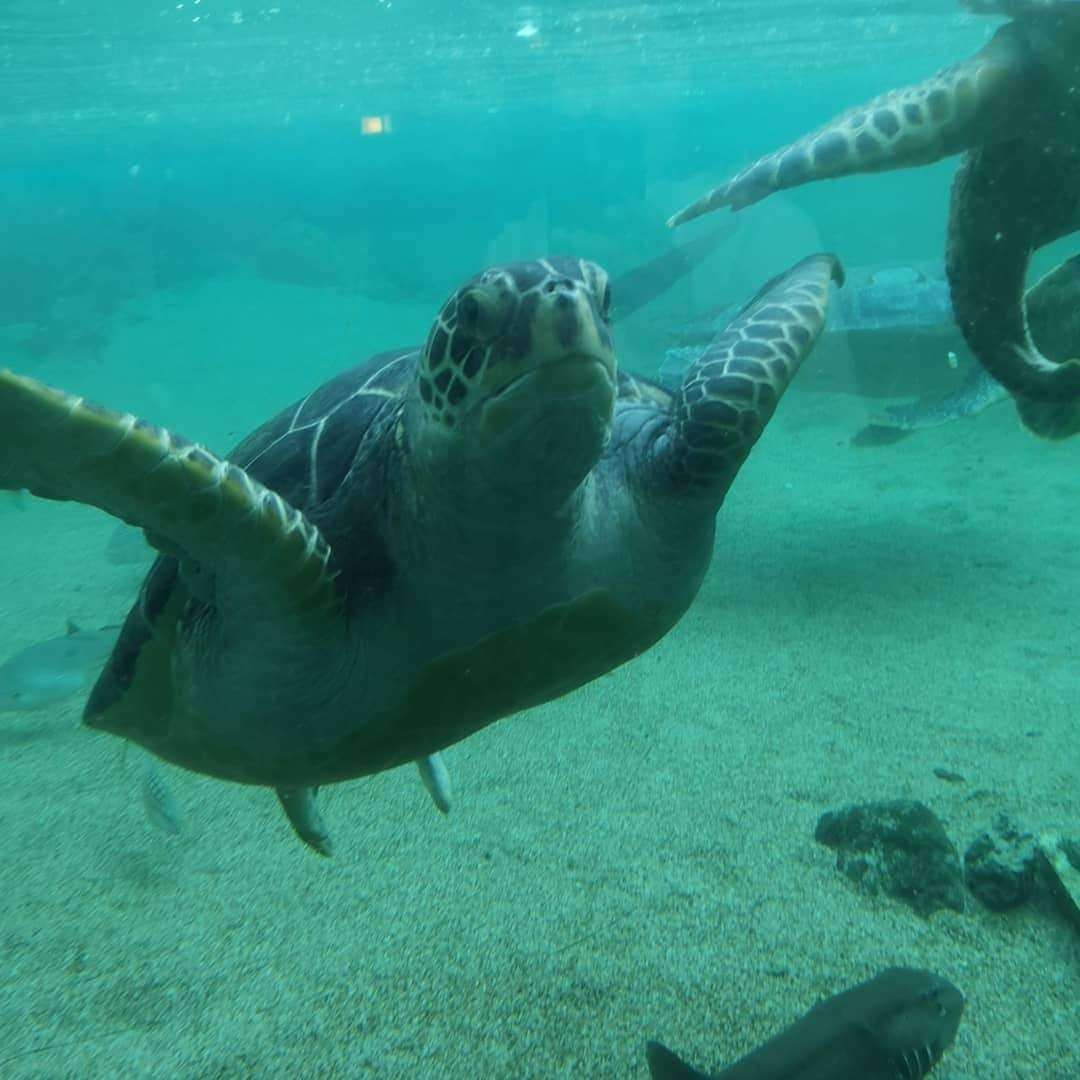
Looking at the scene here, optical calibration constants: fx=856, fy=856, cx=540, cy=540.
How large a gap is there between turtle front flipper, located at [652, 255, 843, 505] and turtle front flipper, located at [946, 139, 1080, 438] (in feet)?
5.86

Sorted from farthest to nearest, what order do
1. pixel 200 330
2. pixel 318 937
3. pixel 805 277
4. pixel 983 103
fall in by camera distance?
pixel 200 330 → pixel 983 103 → pixel 318 937 → pixel 805 277

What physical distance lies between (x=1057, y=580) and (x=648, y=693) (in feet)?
10.5

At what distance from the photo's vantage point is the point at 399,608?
7.48ft

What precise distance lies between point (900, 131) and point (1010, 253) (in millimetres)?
963

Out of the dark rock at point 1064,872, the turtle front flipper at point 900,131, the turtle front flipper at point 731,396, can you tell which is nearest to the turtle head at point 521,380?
the turtle front flipper at point 731,396

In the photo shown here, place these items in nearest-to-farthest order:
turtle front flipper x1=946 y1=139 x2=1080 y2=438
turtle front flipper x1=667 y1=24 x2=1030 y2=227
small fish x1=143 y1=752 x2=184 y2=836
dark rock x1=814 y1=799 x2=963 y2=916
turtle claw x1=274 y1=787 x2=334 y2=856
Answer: dark rock x1=814 y1=799 x2=963 y2=916, turtle claw x1=274 y1=787 x2=334 y2=856, turtle front flipper x1=667 y1=24 x2=1030 y2=227, small fish x1=143 y1=752 x2=184 y2=836, turtle front flipper x1=946 y1=139 x2=1080 y2=438

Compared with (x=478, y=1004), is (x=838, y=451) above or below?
below

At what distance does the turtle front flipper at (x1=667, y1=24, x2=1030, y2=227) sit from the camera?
11.4 feet

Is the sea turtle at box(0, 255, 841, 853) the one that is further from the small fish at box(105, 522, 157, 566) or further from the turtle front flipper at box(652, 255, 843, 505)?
the small fish at box(105, 522, 157, 566)

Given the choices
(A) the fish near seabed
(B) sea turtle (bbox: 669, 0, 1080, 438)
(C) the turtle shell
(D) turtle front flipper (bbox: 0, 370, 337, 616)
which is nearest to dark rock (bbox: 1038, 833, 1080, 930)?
(A) the fish near seabed

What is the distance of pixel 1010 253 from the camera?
4.09 meters

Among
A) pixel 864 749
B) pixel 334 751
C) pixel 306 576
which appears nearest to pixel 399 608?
pixel 306 576

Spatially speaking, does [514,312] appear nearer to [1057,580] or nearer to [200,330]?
[1057,580]

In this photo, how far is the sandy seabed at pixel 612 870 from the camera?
2727 millimetres
